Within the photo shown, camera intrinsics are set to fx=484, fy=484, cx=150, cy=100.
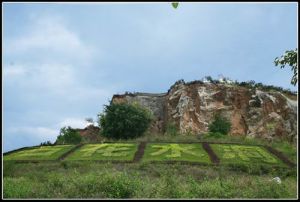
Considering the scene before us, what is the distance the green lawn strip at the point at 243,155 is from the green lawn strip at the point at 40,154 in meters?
7.95

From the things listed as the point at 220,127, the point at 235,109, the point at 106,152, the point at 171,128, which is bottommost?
the point at 106,152

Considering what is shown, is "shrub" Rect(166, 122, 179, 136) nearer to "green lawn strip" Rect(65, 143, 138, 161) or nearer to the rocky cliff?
the rocky cliff

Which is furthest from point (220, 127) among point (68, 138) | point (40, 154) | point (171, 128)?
point (40, 154)

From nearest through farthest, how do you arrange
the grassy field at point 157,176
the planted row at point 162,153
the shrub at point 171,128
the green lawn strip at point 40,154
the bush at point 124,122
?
1. the grassy field at point 157,176
2. the planted row at point 162,153
3. the green lawn strip at point 40,154
4. the bush at point 124,122
5. the shrub at point 171,128

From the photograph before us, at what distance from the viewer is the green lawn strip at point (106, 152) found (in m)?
22.6

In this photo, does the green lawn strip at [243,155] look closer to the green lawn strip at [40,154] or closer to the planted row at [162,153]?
the planted row at [162,153]

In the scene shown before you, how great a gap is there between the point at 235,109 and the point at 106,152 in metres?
19.0

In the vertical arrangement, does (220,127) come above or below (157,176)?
above

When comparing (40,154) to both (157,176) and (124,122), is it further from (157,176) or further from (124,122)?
(124,122)

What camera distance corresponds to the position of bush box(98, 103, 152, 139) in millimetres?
33406

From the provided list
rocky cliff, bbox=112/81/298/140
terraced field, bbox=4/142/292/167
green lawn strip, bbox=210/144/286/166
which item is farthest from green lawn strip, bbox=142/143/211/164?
→ rocky cliff, bbox=112/81/298/140

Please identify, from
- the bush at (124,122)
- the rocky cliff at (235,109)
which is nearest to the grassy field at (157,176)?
the bush at (124,122)

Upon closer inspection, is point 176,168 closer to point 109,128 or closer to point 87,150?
point 87,150

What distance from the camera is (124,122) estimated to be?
33.3 meters
